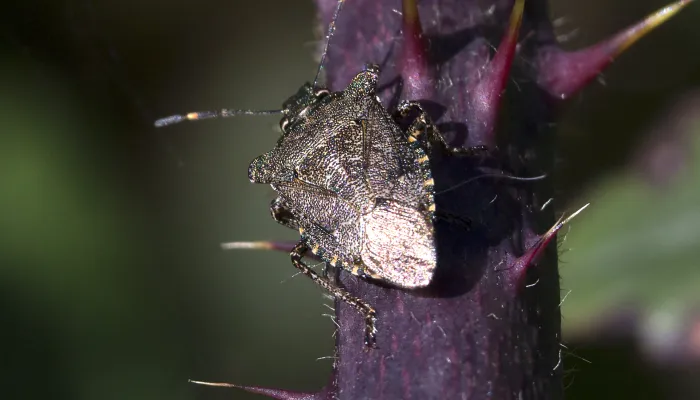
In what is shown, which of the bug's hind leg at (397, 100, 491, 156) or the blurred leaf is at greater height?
the bug's hind leg at (397, 100, 491, 156)

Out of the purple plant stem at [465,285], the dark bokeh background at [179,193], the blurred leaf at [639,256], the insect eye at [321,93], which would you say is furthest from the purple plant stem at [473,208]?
the dark bokeh background at [179,193]

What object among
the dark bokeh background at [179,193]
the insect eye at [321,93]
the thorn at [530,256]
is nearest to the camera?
the thorn at [530,256]

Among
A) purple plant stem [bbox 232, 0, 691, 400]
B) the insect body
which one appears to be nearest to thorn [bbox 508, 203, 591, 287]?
purple plant stem [bbox 232, 0, 691, 400]

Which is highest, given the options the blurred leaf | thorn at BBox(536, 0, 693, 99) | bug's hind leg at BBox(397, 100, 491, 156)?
thorn at BBox(536, 0, 693, 99)

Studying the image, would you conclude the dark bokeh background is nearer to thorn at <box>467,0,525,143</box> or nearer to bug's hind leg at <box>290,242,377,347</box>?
bug's hind leg at <box>290,242,377,347</box>

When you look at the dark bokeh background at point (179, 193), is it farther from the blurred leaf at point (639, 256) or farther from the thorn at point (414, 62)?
the thorn at point (414, 62)
